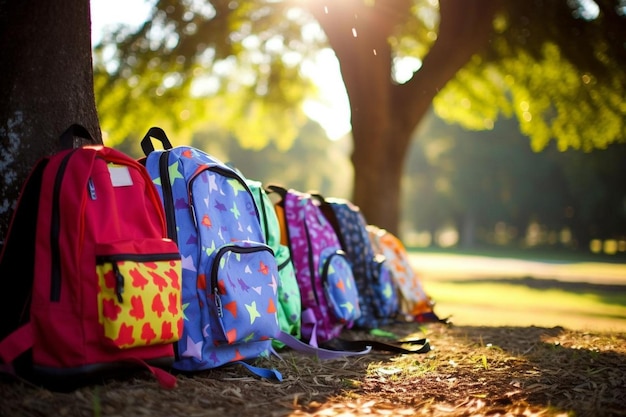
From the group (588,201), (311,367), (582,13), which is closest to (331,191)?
(588,201)

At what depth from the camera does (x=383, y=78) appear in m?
8.62

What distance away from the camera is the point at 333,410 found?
2.79m

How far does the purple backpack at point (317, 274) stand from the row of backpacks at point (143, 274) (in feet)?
0.23

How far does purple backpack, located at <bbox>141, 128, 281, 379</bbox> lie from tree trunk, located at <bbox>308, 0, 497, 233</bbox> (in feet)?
16.7

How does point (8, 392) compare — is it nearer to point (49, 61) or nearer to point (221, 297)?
point (221, 297)

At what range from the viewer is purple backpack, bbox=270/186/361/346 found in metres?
4.73

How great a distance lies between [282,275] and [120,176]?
5.40ft

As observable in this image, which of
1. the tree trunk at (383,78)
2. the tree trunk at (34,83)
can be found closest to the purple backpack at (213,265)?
the tree trunk at (34,83)

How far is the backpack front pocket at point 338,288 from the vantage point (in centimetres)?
477

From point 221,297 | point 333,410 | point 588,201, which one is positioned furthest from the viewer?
point 588,201

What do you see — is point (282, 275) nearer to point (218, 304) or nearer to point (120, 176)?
point (218, 304)

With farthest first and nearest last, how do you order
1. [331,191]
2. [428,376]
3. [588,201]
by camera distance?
[331,191]
[588,201]
[428,376]

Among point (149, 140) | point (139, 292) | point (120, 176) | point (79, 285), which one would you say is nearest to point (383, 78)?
point (149, 140)

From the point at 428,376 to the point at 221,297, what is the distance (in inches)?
48.7
